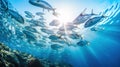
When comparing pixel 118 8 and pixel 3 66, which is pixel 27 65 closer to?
pixel 3 66

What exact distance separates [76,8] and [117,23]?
33.3 ft

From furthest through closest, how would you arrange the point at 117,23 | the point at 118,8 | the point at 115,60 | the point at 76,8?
the point at 115,60
the point at 117,23
the point at 118,8
the point at 76,8

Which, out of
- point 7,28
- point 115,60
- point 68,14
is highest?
point 68,14

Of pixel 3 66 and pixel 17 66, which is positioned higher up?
pixel 3 66

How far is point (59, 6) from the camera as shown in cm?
1661

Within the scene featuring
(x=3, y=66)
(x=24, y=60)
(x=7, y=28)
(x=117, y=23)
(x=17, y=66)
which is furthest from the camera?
(x=7, y=28)

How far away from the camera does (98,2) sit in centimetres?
1723

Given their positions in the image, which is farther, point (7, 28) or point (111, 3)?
point (7, 28)

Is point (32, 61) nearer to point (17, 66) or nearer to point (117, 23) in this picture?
point (17, 66)

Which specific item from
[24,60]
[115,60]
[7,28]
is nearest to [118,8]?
[24,60]

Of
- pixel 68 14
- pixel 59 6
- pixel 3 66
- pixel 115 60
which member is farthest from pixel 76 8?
pixel 115 60

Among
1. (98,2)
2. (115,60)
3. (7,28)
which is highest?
(98,2)

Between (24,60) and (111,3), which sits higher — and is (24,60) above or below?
below

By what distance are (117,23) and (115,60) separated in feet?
89.0
